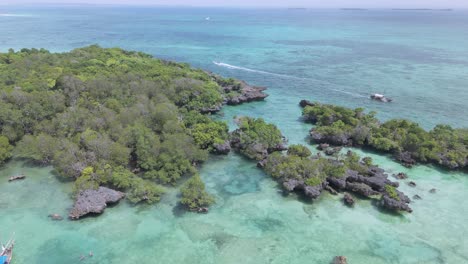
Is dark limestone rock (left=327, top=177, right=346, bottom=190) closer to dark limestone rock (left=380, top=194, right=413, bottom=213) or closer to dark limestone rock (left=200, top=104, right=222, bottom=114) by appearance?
dark limestone rock (left=380, top=194, right=413, bottom=213)

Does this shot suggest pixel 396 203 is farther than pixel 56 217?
Yes

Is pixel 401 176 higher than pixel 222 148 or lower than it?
lower

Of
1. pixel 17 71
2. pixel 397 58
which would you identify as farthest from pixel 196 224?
pixel 397 58

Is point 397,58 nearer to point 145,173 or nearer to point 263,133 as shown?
point 263,133

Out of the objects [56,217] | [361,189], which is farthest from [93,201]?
[361,189]

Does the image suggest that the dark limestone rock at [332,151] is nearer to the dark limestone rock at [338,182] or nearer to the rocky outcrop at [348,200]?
the dark limestone rock at [338,182]

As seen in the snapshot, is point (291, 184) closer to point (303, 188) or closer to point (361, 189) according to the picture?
point (303, 188)

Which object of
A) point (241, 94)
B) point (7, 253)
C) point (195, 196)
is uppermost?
point (241, 94)
